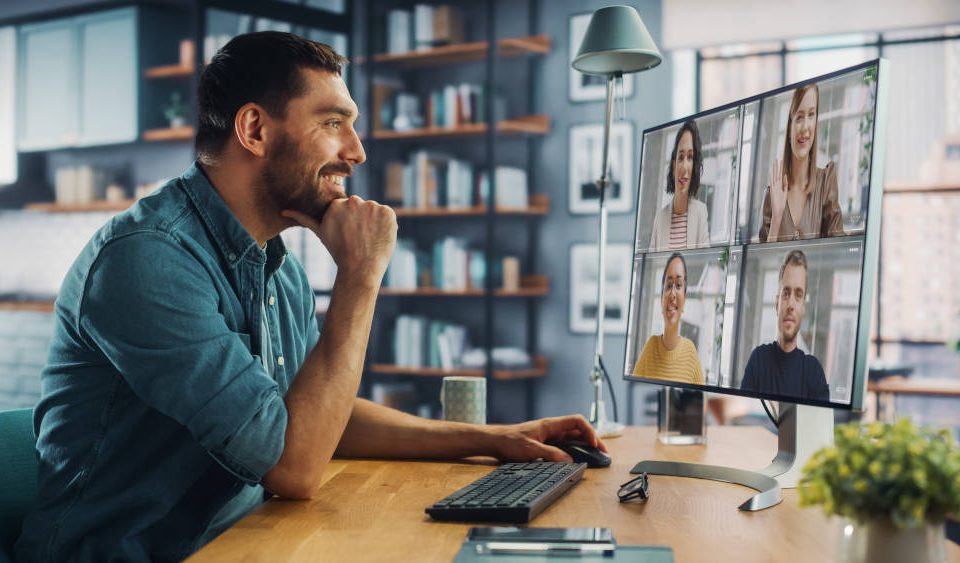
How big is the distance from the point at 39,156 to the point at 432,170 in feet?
9.07

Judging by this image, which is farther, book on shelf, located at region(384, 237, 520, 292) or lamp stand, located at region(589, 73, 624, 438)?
book on shelf, located at region(384, 237, 520, 292)

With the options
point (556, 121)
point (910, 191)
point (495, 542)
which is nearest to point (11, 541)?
point (495, 542)

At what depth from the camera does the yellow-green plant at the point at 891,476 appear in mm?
778

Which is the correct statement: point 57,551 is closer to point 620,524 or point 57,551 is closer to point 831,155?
point 620,524

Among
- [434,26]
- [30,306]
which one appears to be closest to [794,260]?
[434,26]

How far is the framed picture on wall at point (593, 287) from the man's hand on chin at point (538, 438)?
10.4ft

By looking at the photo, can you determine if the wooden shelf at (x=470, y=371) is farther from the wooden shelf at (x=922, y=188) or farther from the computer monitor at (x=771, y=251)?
the computer monitor at (x=771, y=251)

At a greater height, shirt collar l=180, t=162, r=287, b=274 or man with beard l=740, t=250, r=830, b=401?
shirt collar l=180, t=162, r=287, b=274

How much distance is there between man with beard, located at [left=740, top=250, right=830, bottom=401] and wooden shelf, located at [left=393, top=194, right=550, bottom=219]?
3.46 metres

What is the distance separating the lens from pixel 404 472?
1460mm

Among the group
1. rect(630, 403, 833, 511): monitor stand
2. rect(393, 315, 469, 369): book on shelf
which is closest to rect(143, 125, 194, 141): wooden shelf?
rect(393, 315, 469, 369): book on shelf

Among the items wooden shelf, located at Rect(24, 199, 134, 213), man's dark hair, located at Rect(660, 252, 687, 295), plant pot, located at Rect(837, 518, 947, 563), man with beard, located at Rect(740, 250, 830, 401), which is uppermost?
wooden shelf, located at Rect(24, 199, 134, 213)

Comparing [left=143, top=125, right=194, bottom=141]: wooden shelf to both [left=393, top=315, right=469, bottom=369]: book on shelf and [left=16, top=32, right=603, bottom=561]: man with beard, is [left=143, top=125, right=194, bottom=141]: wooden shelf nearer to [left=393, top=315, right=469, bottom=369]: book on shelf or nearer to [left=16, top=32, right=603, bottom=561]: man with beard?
[left=393, top=315, right=469, bottom=369]: book on shelf

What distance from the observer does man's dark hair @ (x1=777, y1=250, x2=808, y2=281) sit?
1.19 m
